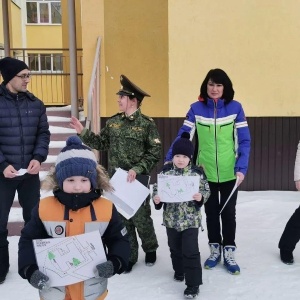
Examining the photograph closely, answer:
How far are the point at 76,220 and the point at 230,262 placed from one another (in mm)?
1859

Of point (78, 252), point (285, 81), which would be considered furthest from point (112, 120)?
point (285, 81)

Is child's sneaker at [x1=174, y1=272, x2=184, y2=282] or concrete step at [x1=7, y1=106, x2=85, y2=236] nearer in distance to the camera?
child's sneaker at [x1=174, y1=272, x2=184, y2=282]

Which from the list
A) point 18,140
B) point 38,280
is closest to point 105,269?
point 38,280

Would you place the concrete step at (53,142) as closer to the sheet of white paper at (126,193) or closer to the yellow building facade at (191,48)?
the yellow building facade at (191,48)

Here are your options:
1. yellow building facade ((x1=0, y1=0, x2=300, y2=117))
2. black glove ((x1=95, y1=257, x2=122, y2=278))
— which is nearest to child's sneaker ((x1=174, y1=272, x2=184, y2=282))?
black glove ((x1=95, y1=257, x2=122, y2=278))

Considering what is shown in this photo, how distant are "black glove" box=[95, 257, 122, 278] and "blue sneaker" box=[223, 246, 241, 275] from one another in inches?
68.1

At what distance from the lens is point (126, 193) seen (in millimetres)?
3223

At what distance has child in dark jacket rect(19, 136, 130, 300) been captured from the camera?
5.98 feet

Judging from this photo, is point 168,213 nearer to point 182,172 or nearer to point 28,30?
point 182,172

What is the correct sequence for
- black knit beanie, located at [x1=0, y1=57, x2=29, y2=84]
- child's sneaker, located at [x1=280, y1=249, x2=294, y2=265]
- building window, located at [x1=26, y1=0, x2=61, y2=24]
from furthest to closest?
building window, located at [x1=26, y1=0, x2=61, y2=24], child's sneaker, located at [x1=280, y1=249, x2=294, y2=265], black knit beanie, located at [x1=0, y1=57, x2=29, y2=84]

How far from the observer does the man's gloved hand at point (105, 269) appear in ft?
5.86

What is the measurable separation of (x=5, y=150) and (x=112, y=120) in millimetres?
845

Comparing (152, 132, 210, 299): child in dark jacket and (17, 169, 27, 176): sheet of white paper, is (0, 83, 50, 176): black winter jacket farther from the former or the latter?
(152, 132, 210, 299): child in dark jacket

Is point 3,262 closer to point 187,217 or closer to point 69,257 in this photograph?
point 187,217
